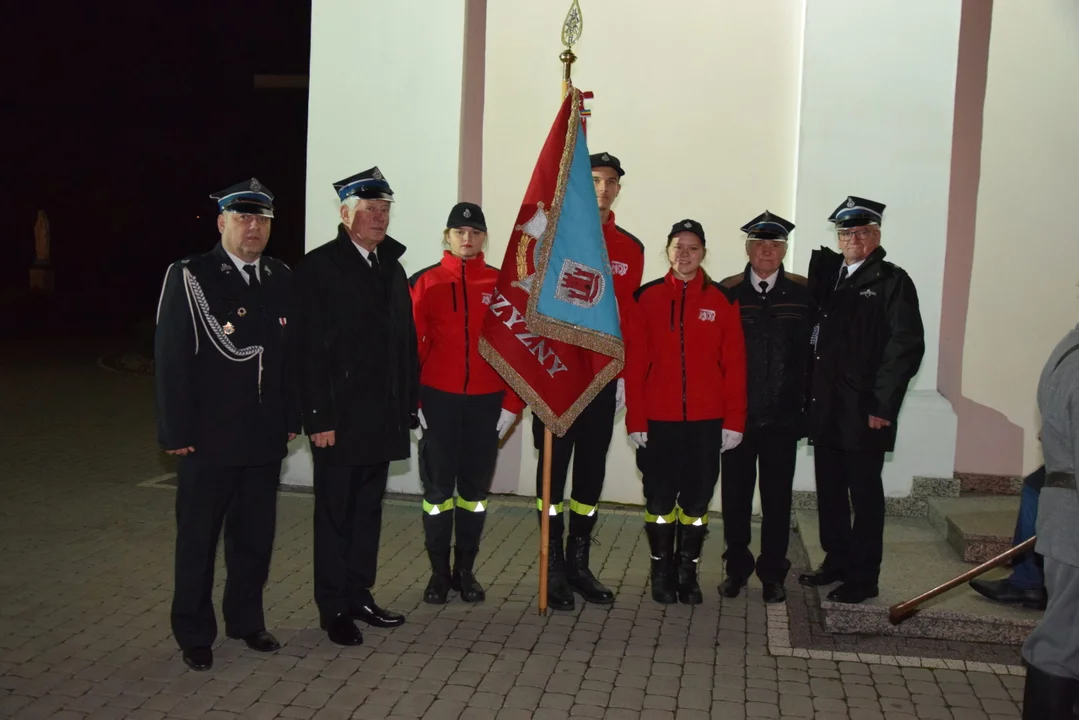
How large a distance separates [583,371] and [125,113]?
31492 mm

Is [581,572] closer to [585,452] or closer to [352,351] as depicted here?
Result: [585,452]

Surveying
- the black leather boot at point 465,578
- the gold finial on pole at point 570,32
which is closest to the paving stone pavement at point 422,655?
the black leather boot at point 465,578

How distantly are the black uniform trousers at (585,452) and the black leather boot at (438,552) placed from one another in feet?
1.99

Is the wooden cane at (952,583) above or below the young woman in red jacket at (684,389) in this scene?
below

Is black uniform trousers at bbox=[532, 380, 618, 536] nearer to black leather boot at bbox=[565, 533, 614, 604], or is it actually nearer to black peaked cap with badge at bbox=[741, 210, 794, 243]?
black leather boot at bbox=[565, 533, 614, 604]

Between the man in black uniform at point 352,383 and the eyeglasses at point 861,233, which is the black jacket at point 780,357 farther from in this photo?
the man in black uniform at point 352,383

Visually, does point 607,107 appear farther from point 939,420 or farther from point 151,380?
point 151,380

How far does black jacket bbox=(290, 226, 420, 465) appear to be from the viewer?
15.3ft

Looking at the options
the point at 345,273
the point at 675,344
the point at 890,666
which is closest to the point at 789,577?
the point at 890,666

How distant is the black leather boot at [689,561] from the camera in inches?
214

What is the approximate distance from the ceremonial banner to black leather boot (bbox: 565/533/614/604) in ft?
2.54

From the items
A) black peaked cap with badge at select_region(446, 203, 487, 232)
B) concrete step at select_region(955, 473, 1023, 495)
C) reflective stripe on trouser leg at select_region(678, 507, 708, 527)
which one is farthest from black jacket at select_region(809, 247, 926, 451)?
concrete step at select_region(955, 473, 1023, 495)

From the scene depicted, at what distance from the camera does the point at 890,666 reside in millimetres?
4641

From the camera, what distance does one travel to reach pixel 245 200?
4.45 m
